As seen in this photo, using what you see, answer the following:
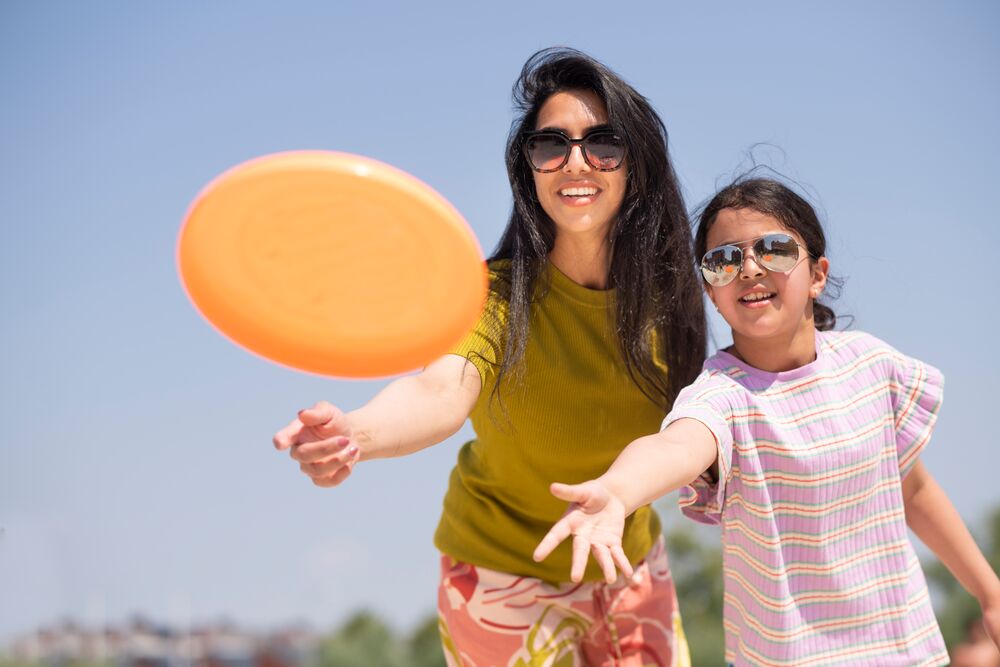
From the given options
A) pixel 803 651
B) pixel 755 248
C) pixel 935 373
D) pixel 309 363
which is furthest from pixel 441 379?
pixel 935 373

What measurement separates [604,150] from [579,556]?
1.58m

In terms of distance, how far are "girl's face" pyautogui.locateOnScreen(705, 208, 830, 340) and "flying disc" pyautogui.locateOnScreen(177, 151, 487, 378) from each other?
0.96 meters

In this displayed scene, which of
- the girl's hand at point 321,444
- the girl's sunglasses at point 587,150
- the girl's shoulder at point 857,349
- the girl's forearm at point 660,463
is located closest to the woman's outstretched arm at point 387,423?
the girl's hand at point 321,444

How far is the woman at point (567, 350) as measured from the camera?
11.3ft

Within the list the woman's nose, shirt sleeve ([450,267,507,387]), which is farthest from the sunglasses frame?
shirt sleeve ([450,267,507,387])

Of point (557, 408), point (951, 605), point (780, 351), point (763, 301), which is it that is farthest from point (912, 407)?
point (951, 605)

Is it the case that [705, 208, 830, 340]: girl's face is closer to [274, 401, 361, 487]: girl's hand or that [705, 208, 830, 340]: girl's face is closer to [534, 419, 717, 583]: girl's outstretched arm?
[534, 419, 717, 583]: girl's outstretched arm

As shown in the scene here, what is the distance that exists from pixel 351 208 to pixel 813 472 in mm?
1605

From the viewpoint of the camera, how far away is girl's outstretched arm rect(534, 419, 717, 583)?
2369mm

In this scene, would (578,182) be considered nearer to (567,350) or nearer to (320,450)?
(567,350)

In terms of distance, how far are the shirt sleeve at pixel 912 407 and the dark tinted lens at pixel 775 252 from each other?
0.52m

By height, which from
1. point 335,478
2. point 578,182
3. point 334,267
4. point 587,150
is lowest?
point 335,478

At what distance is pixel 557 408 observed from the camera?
3.51m

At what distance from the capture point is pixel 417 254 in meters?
2.69
